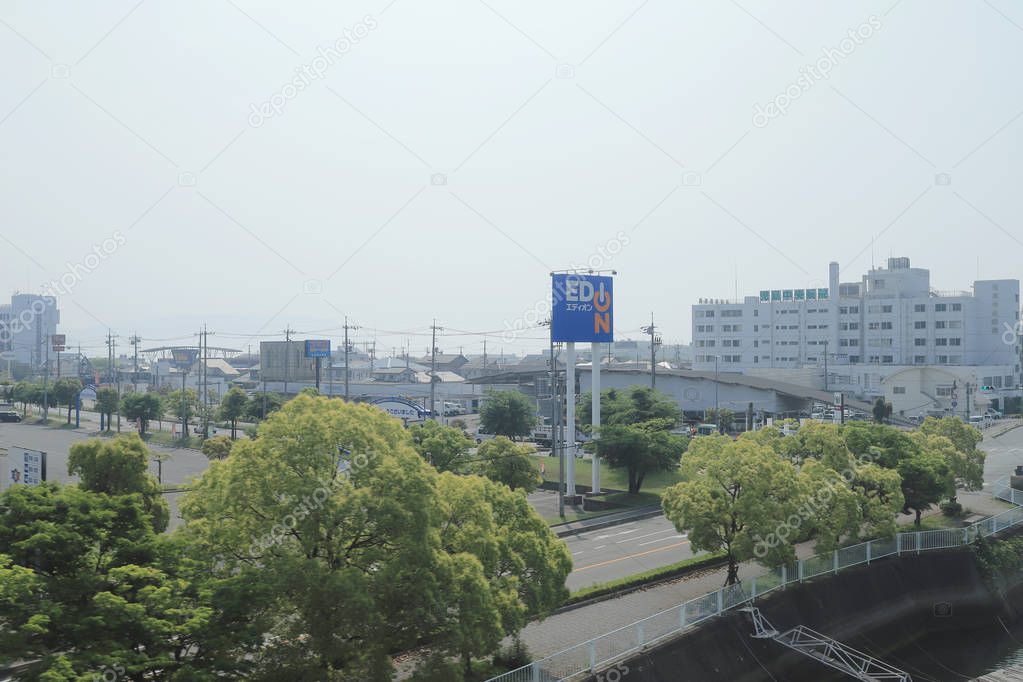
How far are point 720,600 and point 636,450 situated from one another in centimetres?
1786

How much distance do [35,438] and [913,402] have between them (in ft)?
226

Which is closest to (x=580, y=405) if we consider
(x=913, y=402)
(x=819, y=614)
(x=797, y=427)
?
(x=797, y=427)

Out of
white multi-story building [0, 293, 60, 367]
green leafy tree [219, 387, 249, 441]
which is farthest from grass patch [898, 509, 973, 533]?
white multi-story building [0, 293, 60, 367]

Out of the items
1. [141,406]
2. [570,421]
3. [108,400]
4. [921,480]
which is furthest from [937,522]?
[108,400]

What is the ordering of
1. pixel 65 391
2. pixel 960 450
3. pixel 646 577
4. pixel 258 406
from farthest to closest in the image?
pixel 65 391 < pixel 258 406 < pixel 960 450 < pixel 646 577

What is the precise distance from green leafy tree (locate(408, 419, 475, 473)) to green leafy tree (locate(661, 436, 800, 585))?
38.4 feet

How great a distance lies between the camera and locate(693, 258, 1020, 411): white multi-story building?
269 ft

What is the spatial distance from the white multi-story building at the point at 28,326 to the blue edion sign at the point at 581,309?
120 metres

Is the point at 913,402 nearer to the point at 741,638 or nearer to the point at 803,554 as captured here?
the point at 803,554

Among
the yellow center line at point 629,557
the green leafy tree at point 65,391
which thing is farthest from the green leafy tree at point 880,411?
the green leafy tree at point 65,391

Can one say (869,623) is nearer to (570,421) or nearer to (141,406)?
(570,421)

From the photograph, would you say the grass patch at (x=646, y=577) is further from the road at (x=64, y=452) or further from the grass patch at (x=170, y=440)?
the grass patch at (x=170, y=440)

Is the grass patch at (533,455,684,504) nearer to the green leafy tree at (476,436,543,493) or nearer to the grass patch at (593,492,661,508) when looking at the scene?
the grass patch at (593,492,661,508)

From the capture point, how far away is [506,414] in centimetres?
5600
